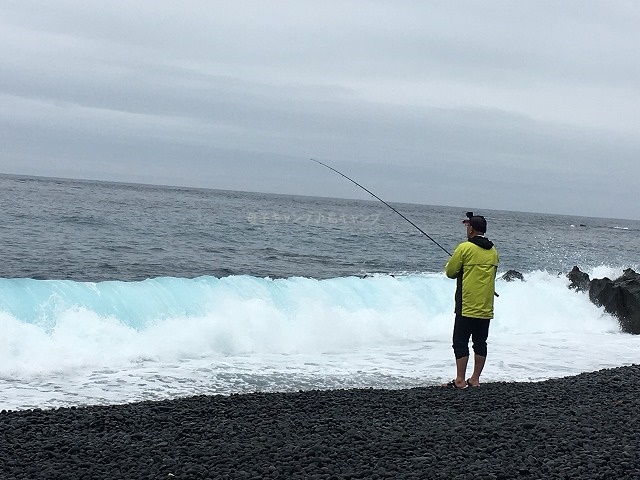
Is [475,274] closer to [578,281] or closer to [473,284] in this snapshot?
[473,284]

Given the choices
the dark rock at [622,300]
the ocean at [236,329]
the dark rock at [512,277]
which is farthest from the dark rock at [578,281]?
the dark rock at [622,300]

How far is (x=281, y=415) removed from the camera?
21.6 ft

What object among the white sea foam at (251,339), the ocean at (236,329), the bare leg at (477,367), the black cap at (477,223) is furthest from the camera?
the ocean at (236,329)

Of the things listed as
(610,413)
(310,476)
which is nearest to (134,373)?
(310,476)

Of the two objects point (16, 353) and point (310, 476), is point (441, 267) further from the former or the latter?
point (310, 476)

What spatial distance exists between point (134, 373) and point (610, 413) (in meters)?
6.00

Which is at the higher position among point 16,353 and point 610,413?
point 610,413

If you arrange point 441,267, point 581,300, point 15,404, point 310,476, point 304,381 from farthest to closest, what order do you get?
point 441,267
point 581,300
point 304,381
point 15,404
point 310,476

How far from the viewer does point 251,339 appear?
1240 centimetres

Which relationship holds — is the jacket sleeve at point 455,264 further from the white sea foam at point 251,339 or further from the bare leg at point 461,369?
the white sea foam at point 251,339

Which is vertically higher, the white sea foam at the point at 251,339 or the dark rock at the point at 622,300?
the dark rock at the point at 622,300

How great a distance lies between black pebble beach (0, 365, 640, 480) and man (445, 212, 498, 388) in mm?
636

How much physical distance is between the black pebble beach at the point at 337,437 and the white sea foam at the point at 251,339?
1.78m

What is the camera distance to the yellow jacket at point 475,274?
25.3ft
